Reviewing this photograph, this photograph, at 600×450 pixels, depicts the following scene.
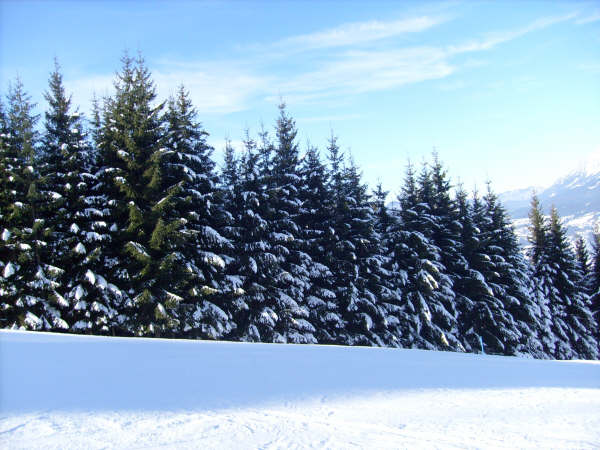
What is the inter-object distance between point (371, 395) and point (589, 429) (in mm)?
2485

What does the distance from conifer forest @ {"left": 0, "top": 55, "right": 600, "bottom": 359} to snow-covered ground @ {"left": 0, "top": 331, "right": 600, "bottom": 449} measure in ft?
29.9

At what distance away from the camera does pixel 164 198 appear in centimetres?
1692

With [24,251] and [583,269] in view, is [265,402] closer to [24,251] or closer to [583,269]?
[24,251]

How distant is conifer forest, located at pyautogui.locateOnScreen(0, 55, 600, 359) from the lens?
54.0ft

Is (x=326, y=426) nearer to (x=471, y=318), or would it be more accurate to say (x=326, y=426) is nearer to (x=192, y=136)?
(x=192, y=136)

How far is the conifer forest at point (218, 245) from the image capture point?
→ 16.5 metres

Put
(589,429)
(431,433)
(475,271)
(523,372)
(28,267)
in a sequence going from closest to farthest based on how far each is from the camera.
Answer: (431,433) < (589,429) < (523,372) < (28,267) < (475,271)

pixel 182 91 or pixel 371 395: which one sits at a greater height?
pixel 182 91

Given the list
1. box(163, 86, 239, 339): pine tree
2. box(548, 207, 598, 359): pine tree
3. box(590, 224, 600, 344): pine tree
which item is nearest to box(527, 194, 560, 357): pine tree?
box(548, 207, 598, 359): pine tree

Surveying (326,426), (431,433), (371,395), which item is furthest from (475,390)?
(326,426)

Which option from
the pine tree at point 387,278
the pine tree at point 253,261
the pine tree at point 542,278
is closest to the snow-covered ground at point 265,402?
the pine tree at point 253,261

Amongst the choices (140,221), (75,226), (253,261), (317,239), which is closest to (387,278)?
(317,239)

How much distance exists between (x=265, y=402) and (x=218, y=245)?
14.9 meters

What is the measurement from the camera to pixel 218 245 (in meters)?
19.2
